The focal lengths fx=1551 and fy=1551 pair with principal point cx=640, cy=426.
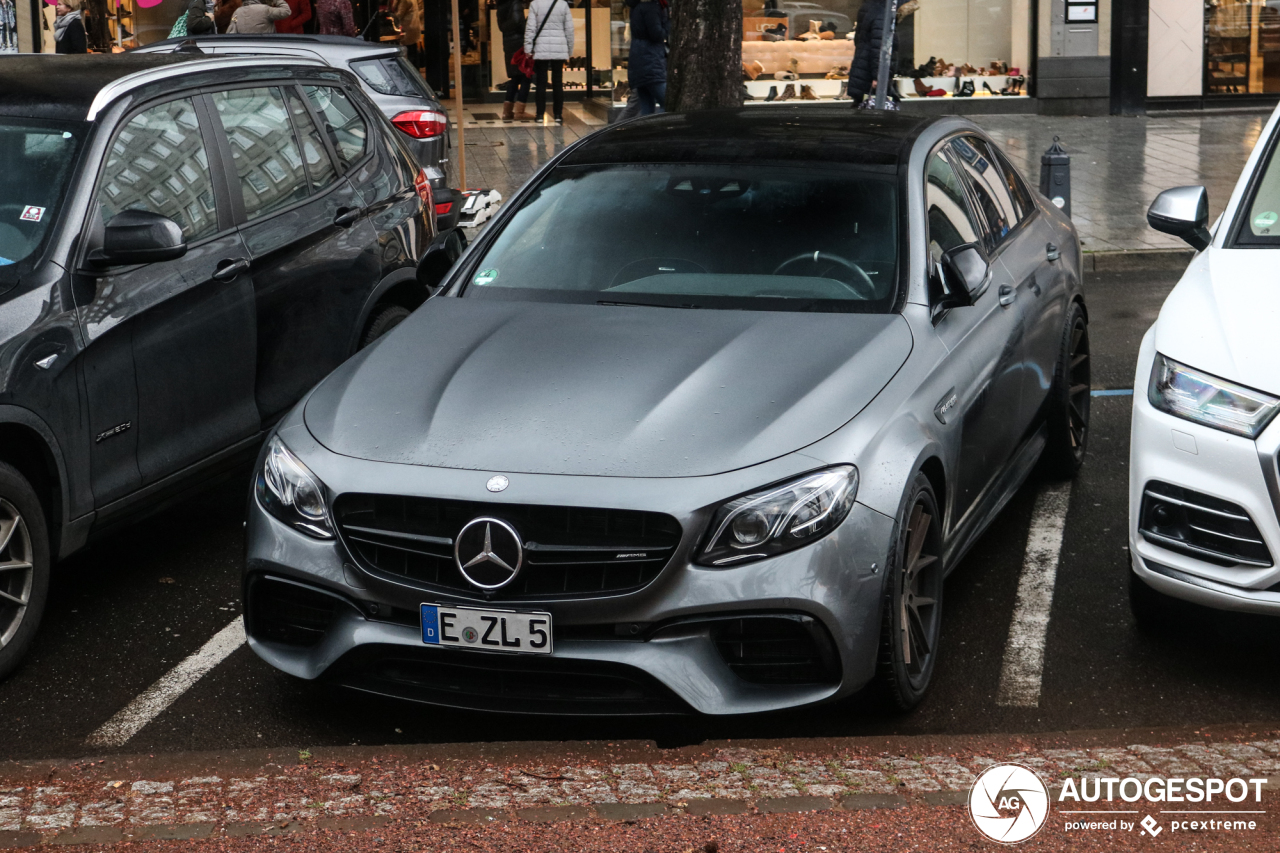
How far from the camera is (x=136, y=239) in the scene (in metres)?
5.01

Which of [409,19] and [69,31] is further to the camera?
[409,19]

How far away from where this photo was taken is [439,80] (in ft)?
83.0

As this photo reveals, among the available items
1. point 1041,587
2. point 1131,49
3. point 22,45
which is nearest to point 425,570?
point 1041,587

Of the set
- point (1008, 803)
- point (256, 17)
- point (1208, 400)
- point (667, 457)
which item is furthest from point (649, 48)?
point (1008, 803)

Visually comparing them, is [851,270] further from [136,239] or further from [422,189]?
[422,189]

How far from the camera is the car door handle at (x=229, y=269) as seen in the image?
5.68 metres

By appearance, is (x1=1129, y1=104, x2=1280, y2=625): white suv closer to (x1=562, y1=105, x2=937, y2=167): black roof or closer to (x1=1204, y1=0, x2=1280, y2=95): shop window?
(x1=562, y1=105, x2=937, y2=167): black roof

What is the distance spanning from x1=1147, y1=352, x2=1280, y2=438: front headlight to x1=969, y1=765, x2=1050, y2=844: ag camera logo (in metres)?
1.25

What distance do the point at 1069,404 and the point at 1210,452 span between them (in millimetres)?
2144

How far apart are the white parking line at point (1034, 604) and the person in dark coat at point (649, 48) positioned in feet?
37.6

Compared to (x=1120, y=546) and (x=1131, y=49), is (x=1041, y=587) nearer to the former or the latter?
(x=1120, y=546)

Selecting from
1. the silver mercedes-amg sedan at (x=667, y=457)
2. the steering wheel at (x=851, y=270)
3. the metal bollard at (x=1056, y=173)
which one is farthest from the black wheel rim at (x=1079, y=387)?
the metal bollard at (x=1056, y=173)

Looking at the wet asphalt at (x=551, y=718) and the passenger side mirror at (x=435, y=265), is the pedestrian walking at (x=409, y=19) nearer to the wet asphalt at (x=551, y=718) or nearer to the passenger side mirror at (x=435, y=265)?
the wet asphalt at (x=551, y=718)

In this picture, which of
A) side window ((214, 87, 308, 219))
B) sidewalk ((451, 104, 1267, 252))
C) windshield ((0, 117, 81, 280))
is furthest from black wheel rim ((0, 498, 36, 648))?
sidewalk ((451, 104, 1267, 252))
